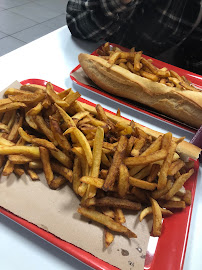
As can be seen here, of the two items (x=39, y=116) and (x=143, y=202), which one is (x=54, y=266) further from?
(x=39, y=116)

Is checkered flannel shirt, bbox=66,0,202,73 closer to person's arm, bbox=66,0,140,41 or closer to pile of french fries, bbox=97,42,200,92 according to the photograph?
person's arm, bbox=66,0,140,41

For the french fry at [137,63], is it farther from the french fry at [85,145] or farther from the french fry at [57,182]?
the french fry at [57,182]

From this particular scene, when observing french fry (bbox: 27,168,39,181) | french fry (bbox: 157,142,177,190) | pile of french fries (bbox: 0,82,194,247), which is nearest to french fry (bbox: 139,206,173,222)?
pile of french fries (bbox: 0,82,194,247)

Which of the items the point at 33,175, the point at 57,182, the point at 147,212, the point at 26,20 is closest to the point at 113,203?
the point at 147,212

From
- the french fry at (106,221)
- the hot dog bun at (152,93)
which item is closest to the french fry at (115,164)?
the french fry at (106,221)

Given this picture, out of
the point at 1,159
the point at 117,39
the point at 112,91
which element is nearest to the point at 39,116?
the point at 1,159

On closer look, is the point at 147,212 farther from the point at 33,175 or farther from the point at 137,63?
the point at 137,63
